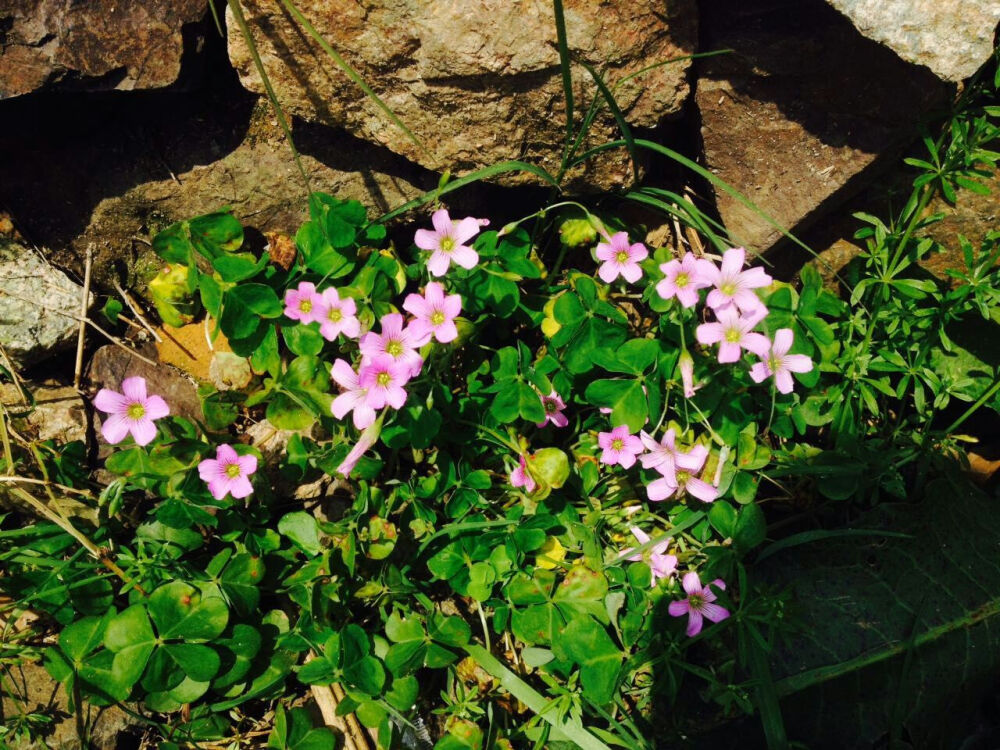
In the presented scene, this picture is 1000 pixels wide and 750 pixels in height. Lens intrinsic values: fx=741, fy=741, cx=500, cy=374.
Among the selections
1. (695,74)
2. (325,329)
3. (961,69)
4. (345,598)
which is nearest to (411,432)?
(325,329)

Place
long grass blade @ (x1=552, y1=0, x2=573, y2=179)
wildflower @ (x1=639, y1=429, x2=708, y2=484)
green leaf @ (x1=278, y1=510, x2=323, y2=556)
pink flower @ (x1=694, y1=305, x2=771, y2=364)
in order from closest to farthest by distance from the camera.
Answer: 1. long grass blade @ (x1=552, y1=0, x2=573, y2=179)
2. pink flower @ (x1=694, y1=305, x2=771, y2=364)
3. wildflower @ (x1=639, y1=429, x2=708, y2=484)
4. green leaf @ (x1=278, y1=510, x2=323, y2=556)

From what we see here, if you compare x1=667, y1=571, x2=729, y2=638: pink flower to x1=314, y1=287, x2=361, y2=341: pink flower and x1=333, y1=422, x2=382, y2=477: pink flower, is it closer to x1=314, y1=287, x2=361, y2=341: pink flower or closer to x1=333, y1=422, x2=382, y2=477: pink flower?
x1=333, y1=422, x2=382, y2=477: pink flower

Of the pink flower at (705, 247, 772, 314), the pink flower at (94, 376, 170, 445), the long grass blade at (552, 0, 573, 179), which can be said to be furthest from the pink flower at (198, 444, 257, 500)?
the pink flower at (705, 247, 772, 314)

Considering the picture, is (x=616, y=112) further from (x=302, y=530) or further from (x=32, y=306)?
(x=32, y=306)

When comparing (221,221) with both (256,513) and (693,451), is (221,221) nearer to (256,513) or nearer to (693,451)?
(256,513)

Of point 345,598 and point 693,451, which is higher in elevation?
point 693,451

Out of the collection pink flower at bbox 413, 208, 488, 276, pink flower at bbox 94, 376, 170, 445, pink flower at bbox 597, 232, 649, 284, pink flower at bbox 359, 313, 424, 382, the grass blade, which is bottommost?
the grass blade

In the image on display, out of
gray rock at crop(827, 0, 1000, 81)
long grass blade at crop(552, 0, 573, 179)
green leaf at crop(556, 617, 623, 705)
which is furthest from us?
green leaf at crop(556, 617, 623, 705)
